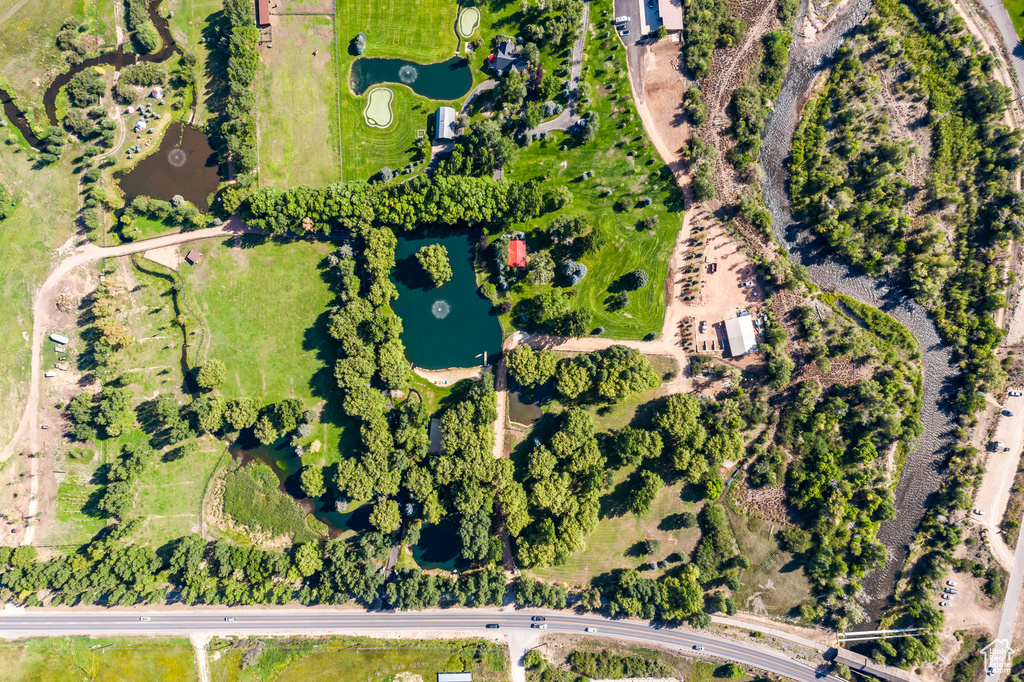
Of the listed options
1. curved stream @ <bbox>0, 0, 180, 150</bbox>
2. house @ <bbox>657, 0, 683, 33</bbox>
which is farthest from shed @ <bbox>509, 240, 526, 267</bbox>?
curved stream @ <bbox>0, 0, 180, 150</bbox>

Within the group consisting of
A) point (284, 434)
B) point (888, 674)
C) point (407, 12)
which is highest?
point (407, 12)

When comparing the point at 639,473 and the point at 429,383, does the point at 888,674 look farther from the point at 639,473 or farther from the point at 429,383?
the point at 429,383

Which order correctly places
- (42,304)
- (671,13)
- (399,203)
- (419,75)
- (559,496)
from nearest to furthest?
(559,496), (399,203), (671,13), (42,304), (419,75)

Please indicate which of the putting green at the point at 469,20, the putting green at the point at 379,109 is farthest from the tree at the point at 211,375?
the putting green at the point at 469,20

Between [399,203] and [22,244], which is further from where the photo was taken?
[22,244]

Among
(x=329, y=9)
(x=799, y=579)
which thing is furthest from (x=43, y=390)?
(x=799, y=579)

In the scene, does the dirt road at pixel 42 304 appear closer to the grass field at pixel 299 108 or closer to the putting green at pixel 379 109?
the grass field at pixel 299 108

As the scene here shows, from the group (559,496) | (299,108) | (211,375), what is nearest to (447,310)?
(559,496)

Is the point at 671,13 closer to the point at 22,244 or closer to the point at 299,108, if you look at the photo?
the point at 299,108
